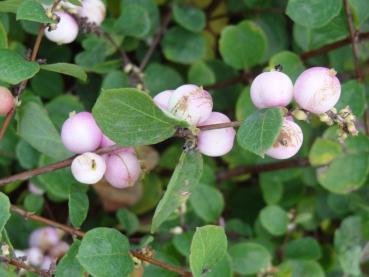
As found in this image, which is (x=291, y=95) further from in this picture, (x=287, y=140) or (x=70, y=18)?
(x=70, y=18)

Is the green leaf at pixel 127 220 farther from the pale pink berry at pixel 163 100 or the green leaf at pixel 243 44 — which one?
the pale pink berry at pixel 163 100

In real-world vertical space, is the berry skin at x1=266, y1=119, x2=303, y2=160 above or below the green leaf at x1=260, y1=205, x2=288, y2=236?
above

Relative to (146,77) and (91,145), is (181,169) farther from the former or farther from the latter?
(146,77)

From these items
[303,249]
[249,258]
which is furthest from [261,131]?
[303,249]

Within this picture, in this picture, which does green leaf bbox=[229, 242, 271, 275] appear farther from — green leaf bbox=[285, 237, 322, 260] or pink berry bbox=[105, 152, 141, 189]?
pink berry bbox=[105, 152, 141, 189]

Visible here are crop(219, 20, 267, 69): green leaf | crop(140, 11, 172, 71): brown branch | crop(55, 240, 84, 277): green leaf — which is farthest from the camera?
crop(140, 11, 172, 71): brown branch

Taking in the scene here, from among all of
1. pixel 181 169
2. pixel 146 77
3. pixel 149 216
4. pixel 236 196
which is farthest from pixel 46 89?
pixel 181 169

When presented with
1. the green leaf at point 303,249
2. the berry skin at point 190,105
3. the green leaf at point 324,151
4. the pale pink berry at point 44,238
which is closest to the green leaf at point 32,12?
the berry skin at point 190,105

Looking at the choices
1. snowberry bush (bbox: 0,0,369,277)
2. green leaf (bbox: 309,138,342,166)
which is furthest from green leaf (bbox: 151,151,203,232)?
green leaf (bbox: 309,138,342,166)
